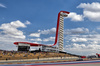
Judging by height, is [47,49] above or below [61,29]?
below

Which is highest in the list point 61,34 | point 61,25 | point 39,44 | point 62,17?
point 62,17

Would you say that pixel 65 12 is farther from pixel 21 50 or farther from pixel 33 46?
pixel 21 50

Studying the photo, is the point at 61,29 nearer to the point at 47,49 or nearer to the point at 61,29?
the point at 61,29

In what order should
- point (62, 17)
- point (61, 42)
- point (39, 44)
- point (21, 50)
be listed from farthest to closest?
point (62, 17) → point (61, 42) → point (39, 44) → point (21, 50)

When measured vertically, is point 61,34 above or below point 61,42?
above

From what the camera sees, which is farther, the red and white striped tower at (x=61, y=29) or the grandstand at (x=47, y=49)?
the red and white striped tower at (x=61, y=29)

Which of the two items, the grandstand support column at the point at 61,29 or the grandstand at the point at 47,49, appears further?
the grandstand support column at the point at 61,29

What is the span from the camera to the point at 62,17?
303 ft

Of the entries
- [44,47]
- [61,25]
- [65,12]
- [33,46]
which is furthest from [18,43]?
[65,12]

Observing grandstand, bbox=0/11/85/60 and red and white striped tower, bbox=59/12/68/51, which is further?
red and white striped tower, bbox=59/12/68/51

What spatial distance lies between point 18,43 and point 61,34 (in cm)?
3487

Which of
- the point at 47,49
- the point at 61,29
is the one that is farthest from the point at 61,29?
the point at 47,49

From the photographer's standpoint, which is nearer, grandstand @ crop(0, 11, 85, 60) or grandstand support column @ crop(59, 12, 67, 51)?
grandstand @ crop(0, 11, 85, 60)

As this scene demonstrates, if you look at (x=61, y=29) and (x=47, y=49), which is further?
(x=61, y=29)
